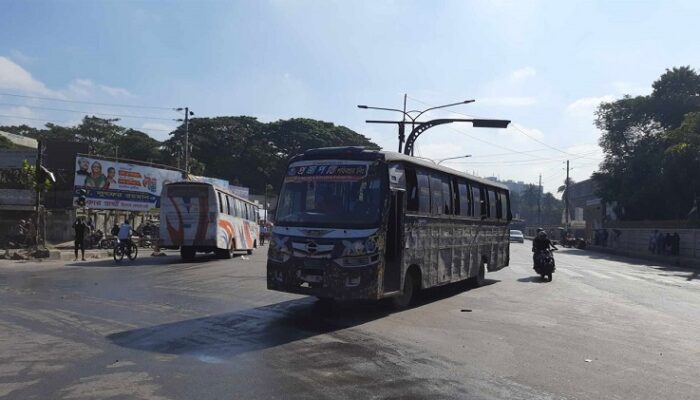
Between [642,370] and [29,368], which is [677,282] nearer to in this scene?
[642,370]

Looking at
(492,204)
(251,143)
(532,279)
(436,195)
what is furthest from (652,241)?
(251,143)

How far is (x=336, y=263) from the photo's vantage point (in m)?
9.48

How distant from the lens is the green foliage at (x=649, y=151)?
4435cm

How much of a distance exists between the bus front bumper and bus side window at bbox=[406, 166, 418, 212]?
184 cm

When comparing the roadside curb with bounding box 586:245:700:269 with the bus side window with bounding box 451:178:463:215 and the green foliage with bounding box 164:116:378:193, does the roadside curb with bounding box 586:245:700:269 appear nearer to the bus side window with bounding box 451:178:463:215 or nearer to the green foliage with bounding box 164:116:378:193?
the bus side window with bounding box 451:178:463:215

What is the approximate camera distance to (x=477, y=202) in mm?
15539

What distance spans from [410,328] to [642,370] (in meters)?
3.47

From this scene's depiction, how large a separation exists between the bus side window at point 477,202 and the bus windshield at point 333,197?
573cm

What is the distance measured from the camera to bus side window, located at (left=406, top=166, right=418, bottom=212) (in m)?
11.0

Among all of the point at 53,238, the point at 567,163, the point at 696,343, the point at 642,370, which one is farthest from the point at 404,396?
the point at 567,163

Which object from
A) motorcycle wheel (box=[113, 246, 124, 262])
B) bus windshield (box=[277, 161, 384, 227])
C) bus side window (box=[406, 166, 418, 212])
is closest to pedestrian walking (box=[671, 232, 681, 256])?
bus side window (box=[406, 166, 418, 212])

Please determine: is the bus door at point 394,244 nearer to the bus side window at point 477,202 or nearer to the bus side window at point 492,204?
the bus side window at point 477,202

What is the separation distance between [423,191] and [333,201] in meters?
2.44

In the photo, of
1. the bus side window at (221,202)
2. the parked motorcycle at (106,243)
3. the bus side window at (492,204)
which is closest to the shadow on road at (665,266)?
the bus side window at (492,204)
